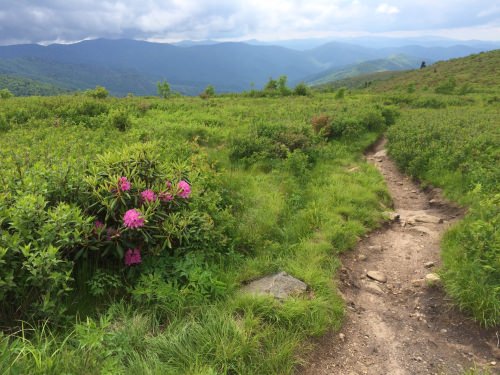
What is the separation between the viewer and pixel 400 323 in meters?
4.90

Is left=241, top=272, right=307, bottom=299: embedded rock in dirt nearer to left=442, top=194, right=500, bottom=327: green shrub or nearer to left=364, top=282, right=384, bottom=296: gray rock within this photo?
left=364, top=282, right=384, bottom=296: gray rock

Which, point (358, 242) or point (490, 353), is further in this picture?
point (358, 242)

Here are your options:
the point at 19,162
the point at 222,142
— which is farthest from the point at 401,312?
the point at 222,142

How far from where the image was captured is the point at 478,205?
23.9 feet

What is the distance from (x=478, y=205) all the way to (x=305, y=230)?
12.9 feet

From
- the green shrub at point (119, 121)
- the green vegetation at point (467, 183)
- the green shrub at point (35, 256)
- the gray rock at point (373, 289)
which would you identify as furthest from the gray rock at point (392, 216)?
the green shrub at point (119, 121)

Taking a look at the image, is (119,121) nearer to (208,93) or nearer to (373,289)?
(373,289)


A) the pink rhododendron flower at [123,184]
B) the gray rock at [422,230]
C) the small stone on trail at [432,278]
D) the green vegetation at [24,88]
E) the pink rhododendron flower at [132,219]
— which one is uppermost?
the pink rhododendron flower at [123,184]

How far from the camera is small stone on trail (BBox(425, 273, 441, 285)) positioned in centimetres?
562

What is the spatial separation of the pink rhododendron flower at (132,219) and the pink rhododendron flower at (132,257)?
495mm

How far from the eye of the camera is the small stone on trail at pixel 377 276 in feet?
19.5

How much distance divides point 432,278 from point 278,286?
2.84 m

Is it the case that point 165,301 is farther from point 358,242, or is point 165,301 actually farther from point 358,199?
point 358,199

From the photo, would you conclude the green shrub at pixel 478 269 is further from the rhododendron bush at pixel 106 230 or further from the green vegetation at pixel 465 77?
the green vegetation at pixel 465 77
